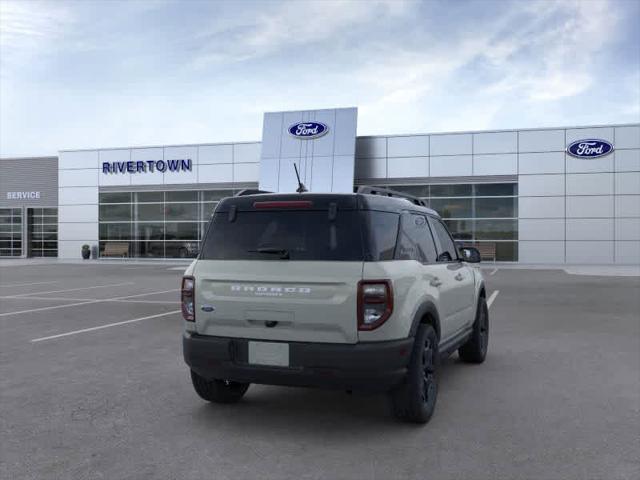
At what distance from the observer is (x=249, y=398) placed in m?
5.64

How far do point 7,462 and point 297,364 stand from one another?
203 cm

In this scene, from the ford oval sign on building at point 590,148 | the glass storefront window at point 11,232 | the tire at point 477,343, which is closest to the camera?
the tire at point 477,343

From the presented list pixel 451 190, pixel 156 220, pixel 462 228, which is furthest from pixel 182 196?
pixel 462 228

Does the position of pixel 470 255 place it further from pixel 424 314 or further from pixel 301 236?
pixel 301 236

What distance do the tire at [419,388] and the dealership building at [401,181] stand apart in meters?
25.8

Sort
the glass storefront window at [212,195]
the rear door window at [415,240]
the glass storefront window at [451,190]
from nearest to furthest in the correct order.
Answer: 1. the rear door window at [415,240]
2. the glass storefront window at [451,190]
3. the glass storefront window at [212,195]

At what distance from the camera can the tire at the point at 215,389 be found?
527 cm

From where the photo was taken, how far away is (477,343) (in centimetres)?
712

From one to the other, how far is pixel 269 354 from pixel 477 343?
339 centimetres

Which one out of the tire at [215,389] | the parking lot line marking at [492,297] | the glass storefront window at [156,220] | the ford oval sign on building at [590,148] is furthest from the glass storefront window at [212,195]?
the tire at [215,389]

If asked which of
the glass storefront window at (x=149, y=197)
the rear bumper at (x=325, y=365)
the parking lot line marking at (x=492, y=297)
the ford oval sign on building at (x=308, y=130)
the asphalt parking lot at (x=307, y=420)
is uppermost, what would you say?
the ford oval sign on building at (x=308, y=130)

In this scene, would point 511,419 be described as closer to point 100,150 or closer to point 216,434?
point 216,434

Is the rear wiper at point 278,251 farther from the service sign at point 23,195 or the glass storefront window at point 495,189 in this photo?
the service sign at point 23,195

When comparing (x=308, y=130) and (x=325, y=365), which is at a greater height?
(x=308, y=130)
